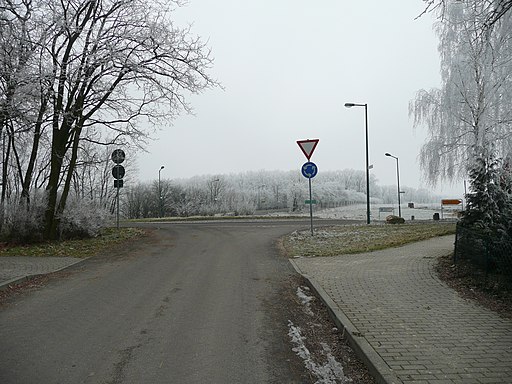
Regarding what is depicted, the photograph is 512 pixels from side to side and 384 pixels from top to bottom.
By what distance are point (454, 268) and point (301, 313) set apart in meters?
4.09

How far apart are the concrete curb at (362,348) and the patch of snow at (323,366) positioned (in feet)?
0.91

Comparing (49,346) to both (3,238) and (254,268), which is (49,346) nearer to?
(254,268)

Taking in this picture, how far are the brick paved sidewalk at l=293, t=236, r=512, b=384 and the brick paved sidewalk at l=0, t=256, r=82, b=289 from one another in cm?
611

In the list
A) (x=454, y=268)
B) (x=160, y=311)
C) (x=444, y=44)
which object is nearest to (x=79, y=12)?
(x=160, y=311)

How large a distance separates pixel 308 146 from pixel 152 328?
1019 cm

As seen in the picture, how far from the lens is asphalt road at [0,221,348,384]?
13.5ft

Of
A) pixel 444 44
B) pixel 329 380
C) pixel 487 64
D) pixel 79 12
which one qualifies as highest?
pixel 444 44

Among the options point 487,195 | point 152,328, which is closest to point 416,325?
point 152,328

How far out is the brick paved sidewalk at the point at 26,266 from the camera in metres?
8.63

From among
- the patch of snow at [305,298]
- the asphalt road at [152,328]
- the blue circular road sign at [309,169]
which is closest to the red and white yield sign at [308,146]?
the blue circular road sign at [309,169]

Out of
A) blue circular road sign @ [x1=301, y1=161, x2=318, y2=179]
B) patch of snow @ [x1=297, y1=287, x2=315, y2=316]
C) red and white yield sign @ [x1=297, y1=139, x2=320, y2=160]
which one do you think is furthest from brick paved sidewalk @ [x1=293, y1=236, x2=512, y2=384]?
red and white yield sign @ [x1=297, y1=139, x2=320, y2=160]

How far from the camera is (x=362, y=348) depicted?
177 inches

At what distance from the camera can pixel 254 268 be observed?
9930mm

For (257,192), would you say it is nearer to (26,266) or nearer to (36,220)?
(36,220)
